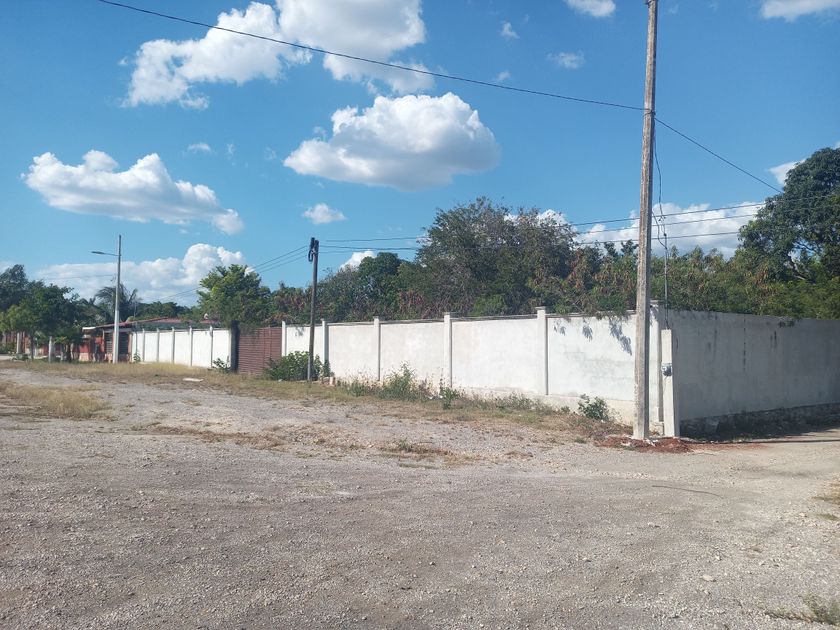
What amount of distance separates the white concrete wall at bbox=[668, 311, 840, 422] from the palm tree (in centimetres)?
6462

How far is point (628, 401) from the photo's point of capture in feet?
53.1

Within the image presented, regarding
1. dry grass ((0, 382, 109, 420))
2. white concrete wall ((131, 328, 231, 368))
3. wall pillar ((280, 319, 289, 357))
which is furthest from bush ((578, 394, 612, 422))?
white concrete wall ((131, 328, 231, 368))

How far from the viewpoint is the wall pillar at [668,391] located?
48.9 feet

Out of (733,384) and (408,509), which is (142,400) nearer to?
(408,509)

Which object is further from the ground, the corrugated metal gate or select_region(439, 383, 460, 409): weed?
the corrugated metal gate

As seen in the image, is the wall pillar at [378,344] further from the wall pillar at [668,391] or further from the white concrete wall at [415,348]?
the wall pillar at [668,391]

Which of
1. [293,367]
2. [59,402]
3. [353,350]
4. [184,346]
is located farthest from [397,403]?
[184,346]

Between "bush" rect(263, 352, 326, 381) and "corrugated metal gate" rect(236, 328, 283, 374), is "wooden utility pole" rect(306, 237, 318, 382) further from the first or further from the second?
"corrugated metal gate" rect(236, 328, 283, 374)

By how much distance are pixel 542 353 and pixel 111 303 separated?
68.2 meters

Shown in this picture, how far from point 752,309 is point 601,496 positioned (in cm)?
1348

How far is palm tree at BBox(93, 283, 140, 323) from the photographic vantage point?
74.2 metres

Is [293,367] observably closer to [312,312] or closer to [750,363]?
[312,312]

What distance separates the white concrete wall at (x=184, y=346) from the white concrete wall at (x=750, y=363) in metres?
25.5

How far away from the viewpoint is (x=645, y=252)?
14.0 meters
